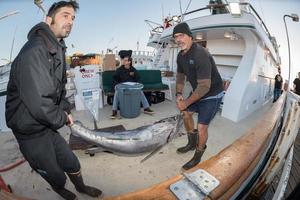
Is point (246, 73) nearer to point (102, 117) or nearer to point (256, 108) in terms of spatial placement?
point (256, 108)

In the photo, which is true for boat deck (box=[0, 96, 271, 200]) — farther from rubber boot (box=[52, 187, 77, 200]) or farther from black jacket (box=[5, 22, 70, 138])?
black jacket (box=[5, 22, 70, 138])

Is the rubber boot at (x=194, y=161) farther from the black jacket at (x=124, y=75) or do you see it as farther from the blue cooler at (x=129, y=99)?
the black jacket at (x=124, y=75)

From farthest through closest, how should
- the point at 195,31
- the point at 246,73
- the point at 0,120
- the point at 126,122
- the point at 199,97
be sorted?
the point at 195,31 → the point at 246,73 → the point at 126,122 → the point at 0,120 → the point at 199,97

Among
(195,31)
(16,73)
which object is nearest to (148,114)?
(195,31)

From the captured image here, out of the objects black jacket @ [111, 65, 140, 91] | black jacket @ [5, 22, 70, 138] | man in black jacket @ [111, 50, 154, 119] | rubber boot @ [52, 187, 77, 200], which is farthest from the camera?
black jacket @ [111, 65, 140, 91]

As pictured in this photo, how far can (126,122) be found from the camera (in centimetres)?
370

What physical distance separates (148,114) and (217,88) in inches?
86.2

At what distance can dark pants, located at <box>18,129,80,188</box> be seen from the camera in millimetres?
1242

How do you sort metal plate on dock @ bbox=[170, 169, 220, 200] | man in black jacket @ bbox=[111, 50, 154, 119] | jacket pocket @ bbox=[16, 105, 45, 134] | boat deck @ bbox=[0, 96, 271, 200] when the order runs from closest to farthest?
1. metal plate on dock @ bbox=[170, 169, 220, 200]
2. jacket pocket @ bbox=[16, 105, 45, 134]
3. boat deck @ bbox=[0, 96, 271, 200]
4. man in black jacket @ bbox=[111, 50, 154, 119]

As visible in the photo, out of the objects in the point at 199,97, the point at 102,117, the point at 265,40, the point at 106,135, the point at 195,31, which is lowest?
the point at 102,117

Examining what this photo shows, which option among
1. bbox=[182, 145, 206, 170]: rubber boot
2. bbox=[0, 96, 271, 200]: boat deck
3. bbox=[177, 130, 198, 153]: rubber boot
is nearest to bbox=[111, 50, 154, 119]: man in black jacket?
bbox=[0, 96, 271, 200]: boat deck

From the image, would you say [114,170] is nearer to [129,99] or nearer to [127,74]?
[129,99]

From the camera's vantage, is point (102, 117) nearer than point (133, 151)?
No

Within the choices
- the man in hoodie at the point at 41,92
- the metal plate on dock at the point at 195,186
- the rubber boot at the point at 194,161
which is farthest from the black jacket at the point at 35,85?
the rubber boot at the point at 194,161
